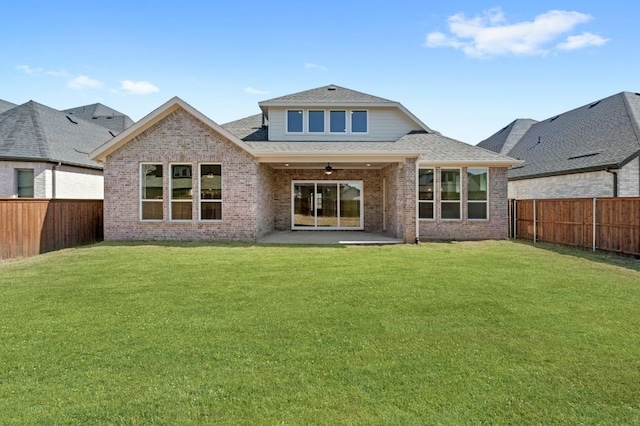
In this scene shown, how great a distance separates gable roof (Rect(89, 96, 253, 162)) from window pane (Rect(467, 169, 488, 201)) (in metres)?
9.02

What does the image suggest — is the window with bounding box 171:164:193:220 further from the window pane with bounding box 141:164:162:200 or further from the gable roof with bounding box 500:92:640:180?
the gable roof with bounding box 500:92:640:180

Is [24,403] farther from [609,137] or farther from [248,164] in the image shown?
[609,137]

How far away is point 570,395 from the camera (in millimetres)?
3355

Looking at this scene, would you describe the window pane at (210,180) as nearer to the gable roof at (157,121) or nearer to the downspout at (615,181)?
the gable roof at (157,121)

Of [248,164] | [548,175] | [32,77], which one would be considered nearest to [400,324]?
[248,164]

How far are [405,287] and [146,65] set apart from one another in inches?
549

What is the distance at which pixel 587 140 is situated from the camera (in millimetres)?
17531

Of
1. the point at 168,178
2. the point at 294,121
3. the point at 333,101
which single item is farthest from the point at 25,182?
the point at 333,101

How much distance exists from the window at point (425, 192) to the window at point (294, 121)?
5.77 metres

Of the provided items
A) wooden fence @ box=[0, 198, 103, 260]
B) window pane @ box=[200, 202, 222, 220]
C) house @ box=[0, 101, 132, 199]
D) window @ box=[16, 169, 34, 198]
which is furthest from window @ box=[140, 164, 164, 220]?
window @ box=[16, 169, 34, 198]

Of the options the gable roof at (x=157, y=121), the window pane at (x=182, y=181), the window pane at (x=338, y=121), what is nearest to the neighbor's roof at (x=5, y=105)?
the gable roof at (x=157, y=121)

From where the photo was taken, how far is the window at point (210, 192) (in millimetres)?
13984

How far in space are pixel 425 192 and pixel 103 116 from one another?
88.3 feet

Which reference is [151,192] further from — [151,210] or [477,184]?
[477,184]
